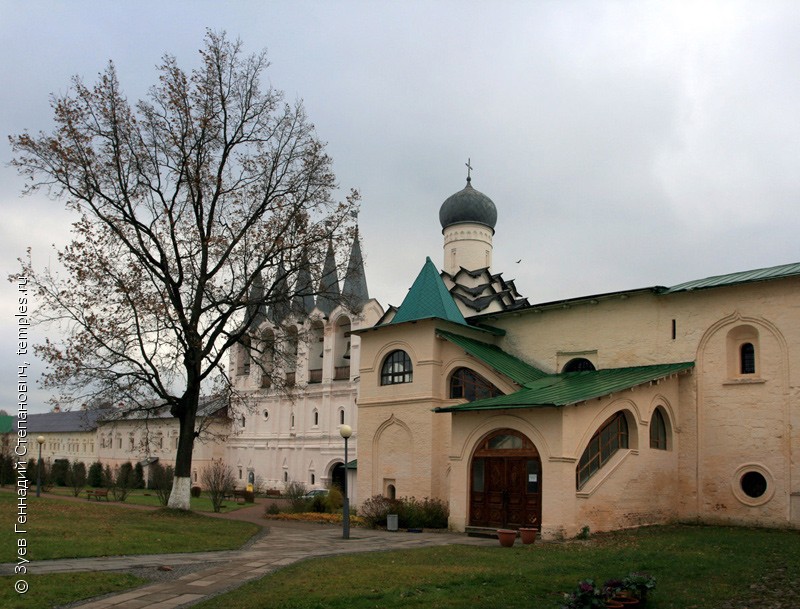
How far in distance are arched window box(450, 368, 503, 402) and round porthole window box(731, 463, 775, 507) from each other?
23.3 ft

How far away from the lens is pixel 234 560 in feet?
44.0

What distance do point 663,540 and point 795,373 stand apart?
7057 mm

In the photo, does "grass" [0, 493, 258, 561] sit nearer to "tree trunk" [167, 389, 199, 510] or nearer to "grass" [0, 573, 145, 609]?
"tree trunk" [167, 389, 199, 510]

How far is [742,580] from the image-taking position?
10.5 m

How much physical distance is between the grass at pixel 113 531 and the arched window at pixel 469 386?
25.6ft

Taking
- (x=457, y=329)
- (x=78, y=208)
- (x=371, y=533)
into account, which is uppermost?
(x=78, y=208)

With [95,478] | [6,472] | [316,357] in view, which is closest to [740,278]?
[316,357]

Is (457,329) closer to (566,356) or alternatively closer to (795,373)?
(566,356)

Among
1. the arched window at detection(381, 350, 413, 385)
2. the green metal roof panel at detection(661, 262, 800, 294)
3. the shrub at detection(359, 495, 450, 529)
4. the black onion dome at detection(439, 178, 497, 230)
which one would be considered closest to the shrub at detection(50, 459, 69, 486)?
the black onion dome at detection(439, 178, 497, 230)

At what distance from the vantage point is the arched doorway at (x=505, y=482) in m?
19.0

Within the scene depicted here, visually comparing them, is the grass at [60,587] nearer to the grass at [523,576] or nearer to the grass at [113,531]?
the grass at [523,576]

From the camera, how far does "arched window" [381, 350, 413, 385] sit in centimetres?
2536

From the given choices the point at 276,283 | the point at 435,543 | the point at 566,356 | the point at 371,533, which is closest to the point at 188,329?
the point at 276,283

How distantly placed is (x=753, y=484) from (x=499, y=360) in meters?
8.12
